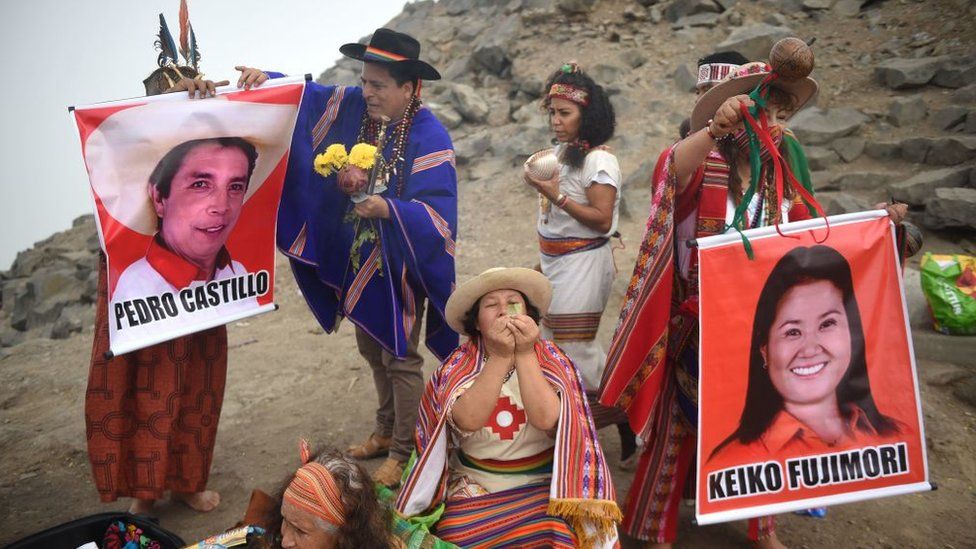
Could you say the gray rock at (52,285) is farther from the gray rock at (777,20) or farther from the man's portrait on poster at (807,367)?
the gray rock at (777,20)

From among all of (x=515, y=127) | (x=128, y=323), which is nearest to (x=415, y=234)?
(x=128, y=323)

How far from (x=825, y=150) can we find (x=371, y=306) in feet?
21.9

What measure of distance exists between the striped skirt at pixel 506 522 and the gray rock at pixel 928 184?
18.4 ft

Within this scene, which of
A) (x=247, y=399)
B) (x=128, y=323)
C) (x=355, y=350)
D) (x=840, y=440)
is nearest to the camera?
(x=840, y=440)

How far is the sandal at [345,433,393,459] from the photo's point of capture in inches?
155

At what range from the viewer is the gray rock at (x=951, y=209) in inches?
223

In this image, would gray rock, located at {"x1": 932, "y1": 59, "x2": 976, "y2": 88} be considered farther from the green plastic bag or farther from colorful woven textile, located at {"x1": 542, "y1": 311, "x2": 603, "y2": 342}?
colorful woven textile, located at {"x1": 542, "y1": 311, "x2": 603, "y2": 342}

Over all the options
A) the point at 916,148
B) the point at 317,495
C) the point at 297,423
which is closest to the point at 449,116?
the point at 916,148

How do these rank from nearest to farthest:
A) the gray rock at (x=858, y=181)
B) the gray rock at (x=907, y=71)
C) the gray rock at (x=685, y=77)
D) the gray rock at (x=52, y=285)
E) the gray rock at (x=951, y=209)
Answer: the gray rock at (x=951, y=209)
the gray rock at (x=858, y=181)
the gray rock at (x=907, y=71)
the gray rock at (x=52, y=285)
the gray rock at (x=685, y=77)

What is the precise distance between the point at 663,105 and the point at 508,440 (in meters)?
8.67

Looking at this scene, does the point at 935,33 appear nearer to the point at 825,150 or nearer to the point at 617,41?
the point at 825,150

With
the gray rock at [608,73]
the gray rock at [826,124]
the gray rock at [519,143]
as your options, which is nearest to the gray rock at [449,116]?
the gray rock at [519,143]

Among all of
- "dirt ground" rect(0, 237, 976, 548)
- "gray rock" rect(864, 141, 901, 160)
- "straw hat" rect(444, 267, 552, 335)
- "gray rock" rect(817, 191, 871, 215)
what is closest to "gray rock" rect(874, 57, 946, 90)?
"gray rock" rect(864, 141, 901, 160)

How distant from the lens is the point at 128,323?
303cm
